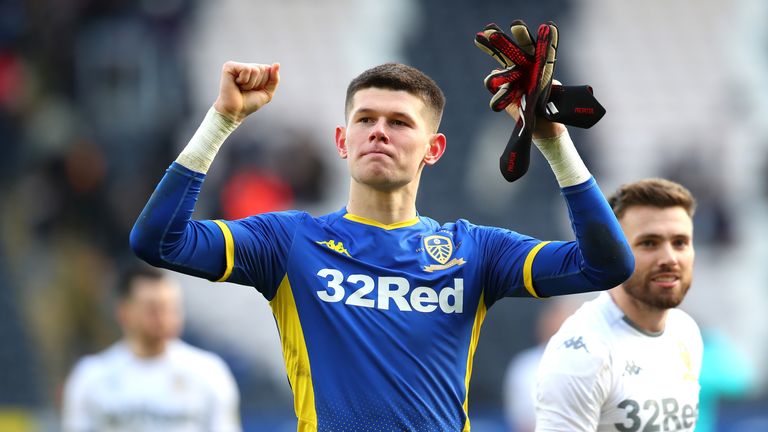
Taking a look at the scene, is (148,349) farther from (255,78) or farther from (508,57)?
(508,57)

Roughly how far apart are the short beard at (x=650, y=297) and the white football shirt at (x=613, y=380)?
0.10 metres

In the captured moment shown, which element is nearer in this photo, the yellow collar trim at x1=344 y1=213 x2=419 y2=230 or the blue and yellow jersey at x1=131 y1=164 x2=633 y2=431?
the blue and yellow jersey at x1=131 y1=164 x2=633 y2=431

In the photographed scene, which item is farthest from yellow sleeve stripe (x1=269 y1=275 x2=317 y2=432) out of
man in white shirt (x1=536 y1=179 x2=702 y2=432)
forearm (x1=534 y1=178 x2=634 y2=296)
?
man in white shirt (x1=536 y1=179 x2=702 y2=432)

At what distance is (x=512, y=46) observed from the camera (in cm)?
373

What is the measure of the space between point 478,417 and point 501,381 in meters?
1.32

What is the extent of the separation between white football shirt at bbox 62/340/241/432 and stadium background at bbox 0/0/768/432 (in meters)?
3.68

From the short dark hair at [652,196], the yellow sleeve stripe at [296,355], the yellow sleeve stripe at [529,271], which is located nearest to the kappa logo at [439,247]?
the yellow sleeve stripe at [529,271]

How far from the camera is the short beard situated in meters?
4.72

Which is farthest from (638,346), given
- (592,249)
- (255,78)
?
(255,78)

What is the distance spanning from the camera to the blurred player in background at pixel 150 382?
762 centimetres

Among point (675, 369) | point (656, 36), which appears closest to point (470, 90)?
point (656, 36)

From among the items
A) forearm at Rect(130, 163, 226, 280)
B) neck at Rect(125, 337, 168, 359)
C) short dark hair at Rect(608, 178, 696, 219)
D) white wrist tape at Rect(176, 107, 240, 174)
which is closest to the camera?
forearm at Rect(130, 163, 226, 280)

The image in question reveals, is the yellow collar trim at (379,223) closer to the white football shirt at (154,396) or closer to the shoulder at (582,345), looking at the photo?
the shoulder at (582,345)

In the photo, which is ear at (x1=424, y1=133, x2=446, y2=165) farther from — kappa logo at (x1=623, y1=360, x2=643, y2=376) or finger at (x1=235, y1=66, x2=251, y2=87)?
kappa logo at (x1=623, y1=360, x2=643, y2=376)
